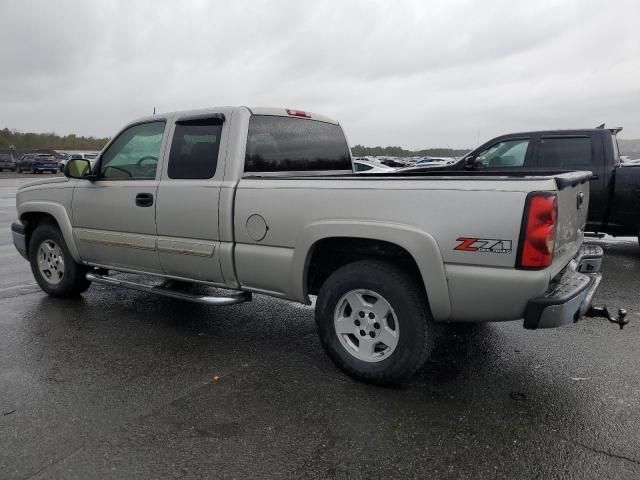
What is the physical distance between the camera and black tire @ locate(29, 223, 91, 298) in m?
5.25

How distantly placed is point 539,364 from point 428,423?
4.39 ft

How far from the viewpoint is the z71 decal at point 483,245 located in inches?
111

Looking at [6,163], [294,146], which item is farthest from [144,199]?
[6,163]

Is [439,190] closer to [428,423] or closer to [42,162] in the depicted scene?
[428,423]

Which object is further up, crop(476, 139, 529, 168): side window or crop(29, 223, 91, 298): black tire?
crop(476, 139, 529, 168): side window

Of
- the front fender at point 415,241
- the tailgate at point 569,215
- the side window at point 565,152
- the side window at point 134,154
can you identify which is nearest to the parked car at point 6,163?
the side window at point 134,154

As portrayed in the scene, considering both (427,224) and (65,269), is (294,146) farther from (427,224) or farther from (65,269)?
(65,269)

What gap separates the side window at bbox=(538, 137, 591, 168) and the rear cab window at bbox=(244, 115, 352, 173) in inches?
155

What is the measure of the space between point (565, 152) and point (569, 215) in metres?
4.84

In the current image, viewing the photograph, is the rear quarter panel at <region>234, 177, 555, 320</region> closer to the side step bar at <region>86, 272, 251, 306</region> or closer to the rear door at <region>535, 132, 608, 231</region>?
the side step bar at <region>86, 272, 251, 306</region>

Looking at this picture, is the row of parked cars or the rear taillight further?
the row of parked cars

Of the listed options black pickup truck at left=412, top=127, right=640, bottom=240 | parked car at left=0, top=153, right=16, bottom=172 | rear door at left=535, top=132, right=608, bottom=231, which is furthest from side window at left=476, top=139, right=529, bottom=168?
parked car at left=0, top=153, right=16, bottom=172

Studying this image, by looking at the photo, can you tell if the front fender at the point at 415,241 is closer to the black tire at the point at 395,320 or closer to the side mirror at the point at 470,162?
the black tire at the point at 395,320

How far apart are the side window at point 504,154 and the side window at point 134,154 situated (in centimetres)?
530
